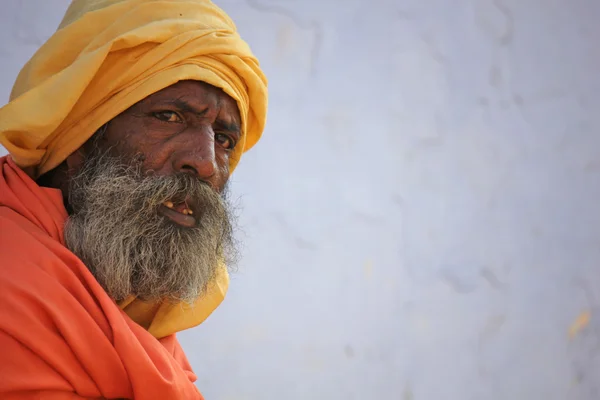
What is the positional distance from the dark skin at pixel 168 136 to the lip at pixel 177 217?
0.24 feet

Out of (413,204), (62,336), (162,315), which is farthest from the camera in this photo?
(413,204)

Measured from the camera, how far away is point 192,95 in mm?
1441

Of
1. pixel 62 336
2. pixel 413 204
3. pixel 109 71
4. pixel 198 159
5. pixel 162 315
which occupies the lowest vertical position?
pixel 413 204

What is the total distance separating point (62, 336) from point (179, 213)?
36 cm

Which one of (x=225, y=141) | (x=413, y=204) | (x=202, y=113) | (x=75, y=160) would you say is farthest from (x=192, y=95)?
(x=413, y=204)

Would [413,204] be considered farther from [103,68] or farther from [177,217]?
[103,68]

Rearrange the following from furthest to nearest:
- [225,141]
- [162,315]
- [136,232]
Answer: [225,141] → [162,315] → [136,232]

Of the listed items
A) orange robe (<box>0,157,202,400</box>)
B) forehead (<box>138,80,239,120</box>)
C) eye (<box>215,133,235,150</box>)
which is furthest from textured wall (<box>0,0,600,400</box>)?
orange robe (<box>0,157,202,400</box>)

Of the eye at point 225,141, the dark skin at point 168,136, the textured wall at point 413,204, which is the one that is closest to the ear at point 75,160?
the dark skin at point 168,136

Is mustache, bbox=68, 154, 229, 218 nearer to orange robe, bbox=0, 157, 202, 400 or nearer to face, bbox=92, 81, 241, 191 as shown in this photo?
face, bbox=92, 81, 241, 191

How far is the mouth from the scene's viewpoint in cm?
138

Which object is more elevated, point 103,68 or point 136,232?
point 103,68

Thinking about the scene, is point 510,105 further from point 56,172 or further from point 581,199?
point 56,172

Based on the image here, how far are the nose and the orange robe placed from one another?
284 millimetres
